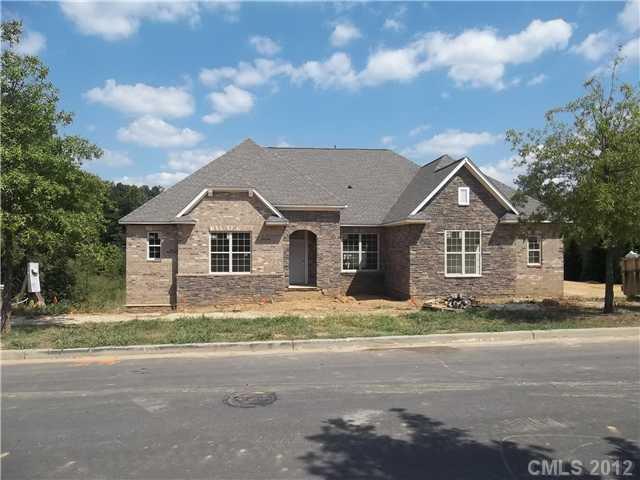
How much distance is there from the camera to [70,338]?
1154cm

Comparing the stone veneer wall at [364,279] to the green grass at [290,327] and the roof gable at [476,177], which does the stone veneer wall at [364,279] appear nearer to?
the roof gable at [476,177]

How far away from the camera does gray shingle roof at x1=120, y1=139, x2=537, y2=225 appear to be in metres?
20.1

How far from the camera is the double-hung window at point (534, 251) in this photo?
21922mm

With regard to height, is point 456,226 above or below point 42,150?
below

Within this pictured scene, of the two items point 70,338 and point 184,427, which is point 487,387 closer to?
point 184,427

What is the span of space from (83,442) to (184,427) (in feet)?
3.48

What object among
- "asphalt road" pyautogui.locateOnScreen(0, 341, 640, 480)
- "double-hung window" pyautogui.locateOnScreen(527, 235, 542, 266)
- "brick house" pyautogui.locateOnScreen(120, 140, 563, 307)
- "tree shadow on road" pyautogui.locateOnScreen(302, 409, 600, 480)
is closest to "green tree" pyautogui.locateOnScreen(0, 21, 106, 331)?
"asphalt road" pyautogui.locateOnScreen(0, 341, 640, 480)

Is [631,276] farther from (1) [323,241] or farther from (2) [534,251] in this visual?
(1) [323,241]

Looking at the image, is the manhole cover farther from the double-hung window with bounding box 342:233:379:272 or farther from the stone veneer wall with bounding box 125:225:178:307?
the double-hung window with bounding box 342:233:379:272

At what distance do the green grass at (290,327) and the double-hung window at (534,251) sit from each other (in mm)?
6789

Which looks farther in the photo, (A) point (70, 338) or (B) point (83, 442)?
(A) point (70, 338)

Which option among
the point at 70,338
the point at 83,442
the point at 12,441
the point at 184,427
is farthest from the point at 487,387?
the point at 70,338

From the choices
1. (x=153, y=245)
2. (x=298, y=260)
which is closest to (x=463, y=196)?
(x=298, y=260)

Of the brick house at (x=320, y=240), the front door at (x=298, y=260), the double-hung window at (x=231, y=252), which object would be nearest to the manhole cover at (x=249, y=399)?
the brick house at (x=320, y=240)
